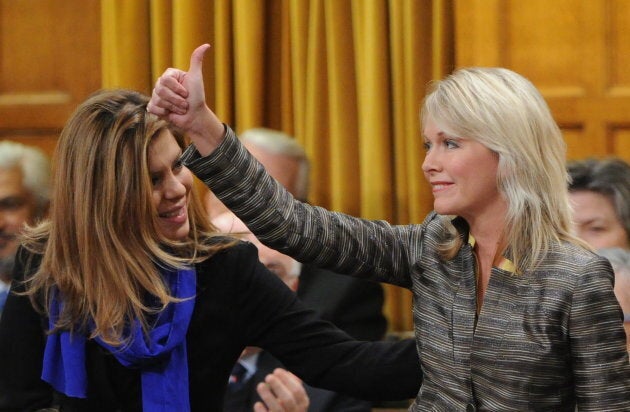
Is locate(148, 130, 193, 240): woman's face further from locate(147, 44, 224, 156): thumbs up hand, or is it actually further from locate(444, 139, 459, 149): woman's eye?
locate(444, 139, 459, 149): woman's eye

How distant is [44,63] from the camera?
4.08 meters

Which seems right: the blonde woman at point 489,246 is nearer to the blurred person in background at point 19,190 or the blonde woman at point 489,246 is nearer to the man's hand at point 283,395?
the man's hand at point 283,395

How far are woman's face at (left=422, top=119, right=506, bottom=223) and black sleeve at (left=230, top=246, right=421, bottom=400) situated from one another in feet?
1.51

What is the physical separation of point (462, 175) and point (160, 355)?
2.34ft

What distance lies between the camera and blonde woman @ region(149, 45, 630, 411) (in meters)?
1.61

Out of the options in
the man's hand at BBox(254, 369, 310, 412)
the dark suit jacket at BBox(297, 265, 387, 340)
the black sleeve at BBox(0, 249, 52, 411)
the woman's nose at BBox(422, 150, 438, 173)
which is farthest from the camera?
the dark suit jacket at BBox(297, 265, 387, 340)

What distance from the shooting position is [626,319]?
2256mm

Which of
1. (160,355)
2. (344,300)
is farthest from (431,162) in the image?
→ (344,300)

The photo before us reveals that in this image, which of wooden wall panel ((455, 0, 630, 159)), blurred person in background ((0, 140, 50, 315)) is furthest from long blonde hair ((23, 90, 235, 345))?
wooden wall panel ((455, 0, 630, 159))

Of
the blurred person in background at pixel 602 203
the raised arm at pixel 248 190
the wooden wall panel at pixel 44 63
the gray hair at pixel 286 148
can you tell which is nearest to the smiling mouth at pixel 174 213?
the raised arm at pixel 248 190

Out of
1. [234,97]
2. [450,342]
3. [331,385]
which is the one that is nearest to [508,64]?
[234,97]

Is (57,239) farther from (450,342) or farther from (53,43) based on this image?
(53,43)

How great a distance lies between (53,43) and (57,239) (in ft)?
6.90

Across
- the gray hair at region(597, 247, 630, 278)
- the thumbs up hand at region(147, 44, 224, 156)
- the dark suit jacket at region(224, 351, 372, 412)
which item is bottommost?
the dark suit jacket at region(224, 351, 372, 412)
